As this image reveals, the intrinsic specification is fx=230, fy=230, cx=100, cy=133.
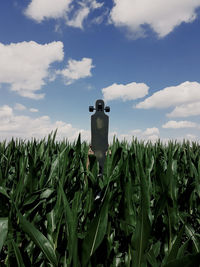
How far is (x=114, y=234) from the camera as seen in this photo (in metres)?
0.90

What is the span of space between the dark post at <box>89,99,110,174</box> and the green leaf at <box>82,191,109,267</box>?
2539 millimetres

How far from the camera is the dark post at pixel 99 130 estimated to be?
10.2 ft

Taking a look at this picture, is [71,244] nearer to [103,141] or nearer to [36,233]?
[36,233]

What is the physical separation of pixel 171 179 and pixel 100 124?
99.0 inches

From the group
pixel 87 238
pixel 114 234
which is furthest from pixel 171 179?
pixel 87 238

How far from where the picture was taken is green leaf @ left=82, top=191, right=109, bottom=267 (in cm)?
46

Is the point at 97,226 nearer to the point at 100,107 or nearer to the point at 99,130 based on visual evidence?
the point at 99,130

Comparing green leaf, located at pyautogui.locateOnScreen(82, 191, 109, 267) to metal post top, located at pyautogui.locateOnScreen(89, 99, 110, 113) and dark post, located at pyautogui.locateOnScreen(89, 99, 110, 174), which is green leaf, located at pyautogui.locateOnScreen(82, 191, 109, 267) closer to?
dark post, located at pyautogui.locateOnScreen(89, 99, 110, 174)

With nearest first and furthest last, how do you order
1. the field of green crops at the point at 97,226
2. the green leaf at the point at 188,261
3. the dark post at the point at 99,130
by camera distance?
the green leaf at the point at 188,261 → the field of green crops at the point at 97,226 → the dark post at the point at 99,130

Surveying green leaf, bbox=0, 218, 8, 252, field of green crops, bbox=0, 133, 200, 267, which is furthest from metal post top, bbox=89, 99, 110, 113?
green leaf, bbox=0, 218, 8, 252

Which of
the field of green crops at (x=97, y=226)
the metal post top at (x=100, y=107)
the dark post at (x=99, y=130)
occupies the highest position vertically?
the metal post top at (x=100, y=107)

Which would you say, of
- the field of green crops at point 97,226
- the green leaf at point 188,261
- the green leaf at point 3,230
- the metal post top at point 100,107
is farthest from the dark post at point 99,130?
the green leaf at point 188,261

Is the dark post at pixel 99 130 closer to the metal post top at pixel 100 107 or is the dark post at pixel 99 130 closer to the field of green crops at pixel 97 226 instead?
the metal post top at pixel 100 107

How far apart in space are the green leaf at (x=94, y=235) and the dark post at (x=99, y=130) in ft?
8.33
